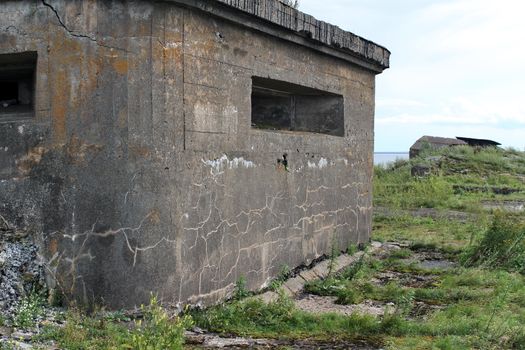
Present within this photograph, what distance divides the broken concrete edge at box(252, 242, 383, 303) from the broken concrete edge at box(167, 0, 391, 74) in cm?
235

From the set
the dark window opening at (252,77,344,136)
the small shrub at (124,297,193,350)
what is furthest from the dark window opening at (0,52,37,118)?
the dark window opening at (252,77,344,136)

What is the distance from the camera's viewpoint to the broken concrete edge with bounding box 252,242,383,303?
5910mm

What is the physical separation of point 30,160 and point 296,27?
283 cm

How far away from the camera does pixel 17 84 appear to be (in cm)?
538

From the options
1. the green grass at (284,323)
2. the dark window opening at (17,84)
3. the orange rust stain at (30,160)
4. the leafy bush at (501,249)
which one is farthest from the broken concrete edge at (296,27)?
the leafy bush at (501,249)

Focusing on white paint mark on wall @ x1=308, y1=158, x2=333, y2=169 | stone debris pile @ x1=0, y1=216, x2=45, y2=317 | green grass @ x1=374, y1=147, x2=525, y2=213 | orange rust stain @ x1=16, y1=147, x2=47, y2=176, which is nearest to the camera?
stone debris pile @ x1=0, y1=216, x2=45, y2=317

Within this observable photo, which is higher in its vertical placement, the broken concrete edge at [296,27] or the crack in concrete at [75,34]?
the broken concrete edge at [296,27]

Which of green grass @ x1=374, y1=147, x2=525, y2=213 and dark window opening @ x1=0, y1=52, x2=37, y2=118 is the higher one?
dark window opening @ x1=0, y1=52, x2=37, y2=118

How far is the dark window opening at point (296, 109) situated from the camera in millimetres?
6877

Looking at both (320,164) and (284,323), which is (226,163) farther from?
(320,164)

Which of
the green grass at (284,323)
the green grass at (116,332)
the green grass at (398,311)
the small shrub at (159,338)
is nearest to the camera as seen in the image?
the small shrub at (159,338)

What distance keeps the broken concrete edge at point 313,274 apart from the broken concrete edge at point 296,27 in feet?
7.71

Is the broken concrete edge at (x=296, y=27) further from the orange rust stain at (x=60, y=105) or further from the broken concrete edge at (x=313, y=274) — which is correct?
the broken concrete edge at (x=313, y=274)

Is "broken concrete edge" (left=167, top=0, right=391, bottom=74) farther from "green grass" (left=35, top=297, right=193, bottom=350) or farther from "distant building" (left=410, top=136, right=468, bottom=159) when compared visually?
"distant building" (left=410, top=136, right=468, bottom=159)
